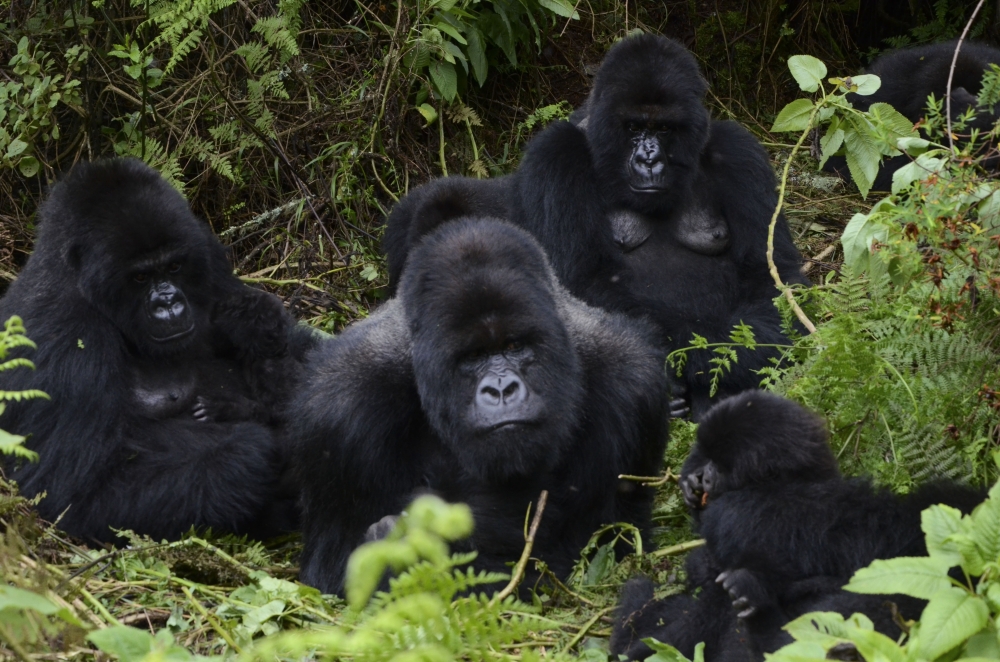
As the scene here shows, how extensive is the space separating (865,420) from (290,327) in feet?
7.63

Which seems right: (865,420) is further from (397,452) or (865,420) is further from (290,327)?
(290,327)

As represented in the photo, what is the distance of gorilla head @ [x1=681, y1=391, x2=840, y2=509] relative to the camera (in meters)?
2.96

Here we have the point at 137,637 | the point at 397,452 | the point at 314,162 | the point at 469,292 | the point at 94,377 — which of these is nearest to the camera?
the point at 137,637

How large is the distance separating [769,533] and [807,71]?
1733mm

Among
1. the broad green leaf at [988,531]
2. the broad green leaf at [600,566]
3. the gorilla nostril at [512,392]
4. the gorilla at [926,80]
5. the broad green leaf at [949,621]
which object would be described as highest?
the broad green leaf at [988,531]

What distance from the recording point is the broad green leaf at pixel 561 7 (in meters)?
6.72

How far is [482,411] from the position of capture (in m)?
3.45

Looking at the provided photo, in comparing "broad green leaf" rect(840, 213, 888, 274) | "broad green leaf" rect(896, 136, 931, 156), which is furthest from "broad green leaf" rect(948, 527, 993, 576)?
"broad green leaf" rect(896, 136, 931, 156)

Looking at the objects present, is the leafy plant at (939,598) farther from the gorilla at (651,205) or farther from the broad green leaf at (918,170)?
the gorilla at (651,205)

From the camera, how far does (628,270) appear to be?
5.66 metres

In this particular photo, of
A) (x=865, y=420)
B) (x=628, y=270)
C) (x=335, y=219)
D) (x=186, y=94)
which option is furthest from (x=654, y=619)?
(x=186, y=94)

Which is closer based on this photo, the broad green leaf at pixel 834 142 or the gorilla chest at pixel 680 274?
the broad green leaf at pixel 834 142

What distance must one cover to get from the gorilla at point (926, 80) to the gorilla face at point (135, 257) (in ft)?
14.0

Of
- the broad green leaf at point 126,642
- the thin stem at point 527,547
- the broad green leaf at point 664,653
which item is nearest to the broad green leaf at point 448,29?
the thin stem at point 527,547
